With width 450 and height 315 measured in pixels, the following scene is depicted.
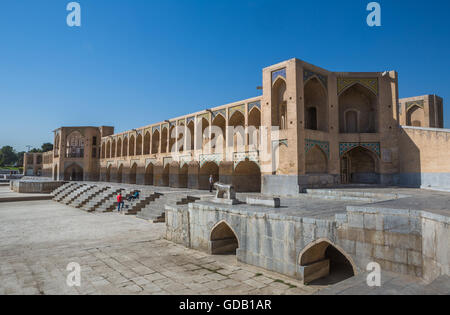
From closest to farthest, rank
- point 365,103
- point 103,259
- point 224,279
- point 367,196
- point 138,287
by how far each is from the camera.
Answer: point 138,287, point 224,279, point 103,259, point 367,196, point 365,103

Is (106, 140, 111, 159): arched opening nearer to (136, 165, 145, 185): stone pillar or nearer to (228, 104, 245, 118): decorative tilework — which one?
(136, 165, 145, 185): stone pillar

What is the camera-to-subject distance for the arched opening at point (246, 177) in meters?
17.3

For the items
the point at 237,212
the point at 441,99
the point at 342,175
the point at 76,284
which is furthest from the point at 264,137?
the point at 441,99

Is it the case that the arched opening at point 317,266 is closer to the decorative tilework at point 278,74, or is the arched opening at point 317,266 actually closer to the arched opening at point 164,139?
the decorative tilework at point 278,74

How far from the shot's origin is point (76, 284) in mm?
5914

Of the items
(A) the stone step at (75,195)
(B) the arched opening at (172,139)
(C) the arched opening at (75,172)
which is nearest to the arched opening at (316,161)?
(B) the arched opening at (172,139)

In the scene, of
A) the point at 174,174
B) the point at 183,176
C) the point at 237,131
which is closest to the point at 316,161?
the point at 237,131

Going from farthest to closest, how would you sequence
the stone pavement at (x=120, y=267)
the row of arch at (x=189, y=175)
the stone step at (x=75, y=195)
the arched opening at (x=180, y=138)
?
the arched opening at (x=180, y=138)
the stone step at (x=75, y=195)
the row of arch at (x=189, y=175)
the stone pavement at (x=120, y=267)

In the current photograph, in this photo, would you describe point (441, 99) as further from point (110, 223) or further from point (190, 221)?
point (110, 223)

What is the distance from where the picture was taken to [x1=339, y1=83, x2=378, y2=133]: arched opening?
16.2 meters

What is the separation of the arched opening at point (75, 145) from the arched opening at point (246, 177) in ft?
96.1

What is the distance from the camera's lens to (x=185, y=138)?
2188cm

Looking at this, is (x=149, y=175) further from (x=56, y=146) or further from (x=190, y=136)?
(x=56, y=146)

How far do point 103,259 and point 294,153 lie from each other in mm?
9269
